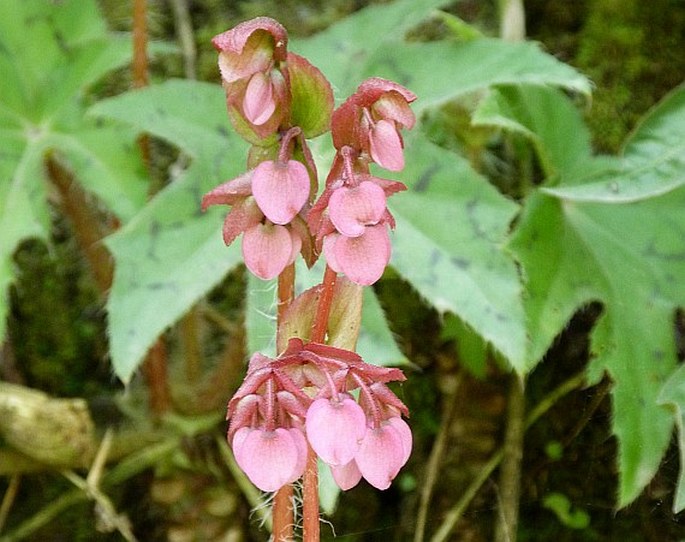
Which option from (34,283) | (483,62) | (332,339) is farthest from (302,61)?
(34,283)

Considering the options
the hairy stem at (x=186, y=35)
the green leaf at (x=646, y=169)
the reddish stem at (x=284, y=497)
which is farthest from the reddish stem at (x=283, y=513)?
the hairy stem at (x=186, y=35)

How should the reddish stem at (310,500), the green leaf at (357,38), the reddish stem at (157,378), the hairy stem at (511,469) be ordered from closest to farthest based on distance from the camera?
the reddish stem at (310,500) < the hairy stem at (511,469) < the green leaf at (357,38) < the reddish stem at (157,378)

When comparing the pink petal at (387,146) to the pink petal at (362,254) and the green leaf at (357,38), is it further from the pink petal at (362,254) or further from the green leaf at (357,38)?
the green leaf at (357,38)

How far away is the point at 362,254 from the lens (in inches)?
20.7

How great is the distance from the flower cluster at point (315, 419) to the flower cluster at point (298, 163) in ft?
0.19

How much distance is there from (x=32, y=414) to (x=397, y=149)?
871 mm

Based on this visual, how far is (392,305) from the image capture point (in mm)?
1462

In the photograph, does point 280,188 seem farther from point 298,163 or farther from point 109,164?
point 109,164

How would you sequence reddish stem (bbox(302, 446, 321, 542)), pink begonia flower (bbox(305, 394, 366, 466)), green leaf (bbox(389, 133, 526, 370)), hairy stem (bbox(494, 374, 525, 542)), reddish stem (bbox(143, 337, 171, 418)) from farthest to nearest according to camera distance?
reddish stem (bbox(143, 337, 171, 418)), hairy stem (bbox(494, 374, 525, 542)), green leaf (bbox(389, 133, 526, 370)), reddish stem (bbox(302, 446, 321, 542)), pink begonia flower (bbox(305, 394, 366, 466))

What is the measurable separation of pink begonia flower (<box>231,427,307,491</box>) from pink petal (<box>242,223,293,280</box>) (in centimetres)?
11

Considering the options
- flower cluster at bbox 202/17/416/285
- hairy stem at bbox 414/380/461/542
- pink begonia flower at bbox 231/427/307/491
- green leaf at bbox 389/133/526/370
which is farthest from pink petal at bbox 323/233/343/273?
hairy stem at bbox 414/380/461/542

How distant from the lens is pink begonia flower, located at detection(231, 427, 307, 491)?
0.51 metres

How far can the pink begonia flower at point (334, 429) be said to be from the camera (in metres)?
0.49

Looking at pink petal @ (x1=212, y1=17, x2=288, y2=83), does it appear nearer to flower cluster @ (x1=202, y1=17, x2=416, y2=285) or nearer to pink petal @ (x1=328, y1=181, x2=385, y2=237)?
flower cluster @ (x1=202, y1=17, x2=416, y2=285)
